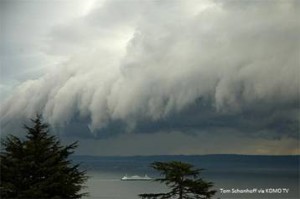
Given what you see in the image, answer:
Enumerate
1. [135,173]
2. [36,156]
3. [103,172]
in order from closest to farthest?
[36,156] → [135,173] → [103,172]

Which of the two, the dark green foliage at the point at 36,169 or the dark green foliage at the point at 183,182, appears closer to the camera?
the dark green foliage at the point at 36,169

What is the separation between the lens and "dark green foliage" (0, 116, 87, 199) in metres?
6.16

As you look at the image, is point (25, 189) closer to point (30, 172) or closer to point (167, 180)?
point (30, 172)

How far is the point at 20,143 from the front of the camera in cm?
661

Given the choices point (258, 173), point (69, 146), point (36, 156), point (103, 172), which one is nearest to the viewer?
point (36, 156)

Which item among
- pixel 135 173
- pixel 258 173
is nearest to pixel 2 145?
pixel 258 173

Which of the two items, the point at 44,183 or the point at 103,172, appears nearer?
the point at 44,183

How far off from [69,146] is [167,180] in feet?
5.80

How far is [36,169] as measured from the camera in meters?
6.34

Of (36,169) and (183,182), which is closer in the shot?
(36,169)

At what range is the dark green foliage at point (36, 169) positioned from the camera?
6156 mm

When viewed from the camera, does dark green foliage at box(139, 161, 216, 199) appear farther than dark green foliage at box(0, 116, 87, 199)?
A: Yes

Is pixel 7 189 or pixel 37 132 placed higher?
pixel 37 132

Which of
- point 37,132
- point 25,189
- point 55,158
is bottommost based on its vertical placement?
point 25,189
